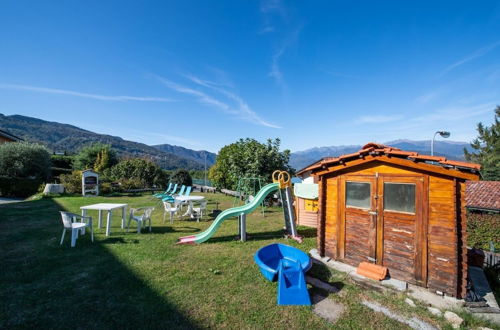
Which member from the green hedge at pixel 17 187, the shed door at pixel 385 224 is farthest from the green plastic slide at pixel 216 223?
the green hedge at pixel 17 187

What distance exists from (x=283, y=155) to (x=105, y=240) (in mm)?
11306

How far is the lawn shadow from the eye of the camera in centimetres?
325

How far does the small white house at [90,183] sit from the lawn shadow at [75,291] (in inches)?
448

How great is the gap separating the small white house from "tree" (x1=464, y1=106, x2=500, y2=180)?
127 feet

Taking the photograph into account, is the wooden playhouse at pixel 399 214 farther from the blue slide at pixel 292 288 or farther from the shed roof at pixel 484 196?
the shed roof at pixel 484 196

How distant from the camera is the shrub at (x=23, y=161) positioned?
1720cm

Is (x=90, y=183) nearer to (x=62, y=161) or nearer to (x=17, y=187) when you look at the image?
(x=17, y=187)

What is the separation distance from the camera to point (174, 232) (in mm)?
7965

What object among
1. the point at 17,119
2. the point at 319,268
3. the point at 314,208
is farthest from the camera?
the point at 17,119

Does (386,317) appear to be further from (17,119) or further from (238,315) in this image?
(17,119)

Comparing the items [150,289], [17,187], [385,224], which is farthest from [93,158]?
[385,224]

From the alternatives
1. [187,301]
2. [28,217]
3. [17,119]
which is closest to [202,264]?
[187,301]

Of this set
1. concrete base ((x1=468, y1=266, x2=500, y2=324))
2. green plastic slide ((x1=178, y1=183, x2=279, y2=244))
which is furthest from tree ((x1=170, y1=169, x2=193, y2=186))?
concrete base ((x1=468, y1=266, x2=500, y2=324))

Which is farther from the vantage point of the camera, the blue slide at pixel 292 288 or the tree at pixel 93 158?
the tree at pixel 93 158
